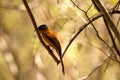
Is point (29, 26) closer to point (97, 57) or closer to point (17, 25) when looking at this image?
point (17, 25)

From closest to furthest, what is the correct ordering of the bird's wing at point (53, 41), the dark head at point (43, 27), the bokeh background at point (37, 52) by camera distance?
the bird's wing at point (53, 41) → the dark head at point (43, 27) → the bokeh background at point (37, 52)


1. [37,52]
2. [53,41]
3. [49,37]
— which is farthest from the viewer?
[37,52]

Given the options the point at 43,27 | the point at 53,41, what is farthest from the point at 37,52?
the point at 53,41

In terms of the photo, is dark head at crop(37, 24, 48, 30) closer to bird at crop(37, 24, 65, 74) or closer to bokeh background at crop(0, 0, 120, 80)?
bird at crop(37, 24, 65, 74)

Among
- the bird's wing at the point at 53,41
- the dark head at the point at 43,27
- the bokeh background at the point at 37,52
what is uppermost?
the dark head at the point at 43,27

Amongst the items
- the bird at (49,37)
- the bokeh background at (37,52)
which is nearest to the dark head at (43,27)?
the bird at (49,37)

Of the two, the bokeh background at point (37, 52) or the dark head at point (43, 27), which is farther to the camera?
the bokeh background at point (37, 52)

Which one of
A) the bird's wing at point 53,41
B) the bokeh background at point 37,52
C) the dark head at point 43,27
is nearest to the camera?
the bird's wing at point 53,41

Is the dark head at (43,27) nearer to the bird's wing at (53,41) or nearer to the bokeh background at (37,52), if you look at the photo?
the bird's wing at (53,41)

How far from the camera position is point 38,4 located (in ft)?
18.4

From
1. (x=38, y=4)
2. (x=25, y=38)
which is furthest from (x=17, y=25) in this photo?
(x=38, y=4)

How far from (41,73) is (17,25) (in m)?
1.13

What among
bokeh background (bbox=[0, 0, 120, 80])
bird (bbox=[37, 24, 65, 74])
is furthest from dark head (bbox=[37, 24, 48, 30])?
bokeh background (bbox=[0, 0, 120, 80])

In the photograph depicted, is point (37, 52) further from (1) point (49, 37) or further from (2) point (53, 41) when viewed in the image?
(2) point (53, 41)
